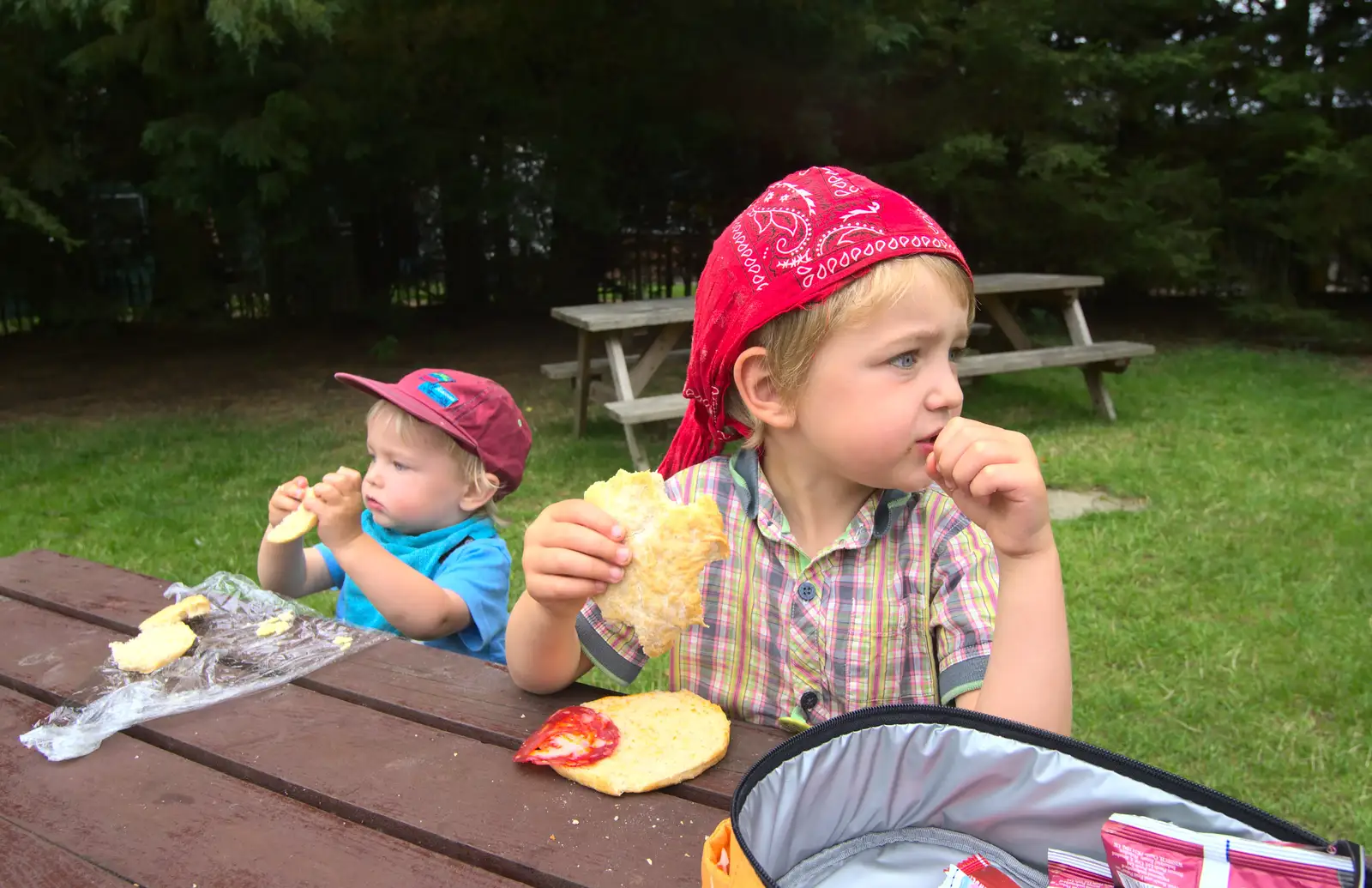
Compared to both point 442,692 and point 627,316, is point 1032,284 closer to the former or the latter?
point 627,316

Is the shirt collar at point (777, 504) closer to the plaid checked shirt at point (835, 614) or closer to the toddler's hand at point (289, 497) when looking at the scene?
the plaid checked shirt at point (835, 614)

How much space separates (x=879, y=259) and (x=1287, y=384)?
736cm

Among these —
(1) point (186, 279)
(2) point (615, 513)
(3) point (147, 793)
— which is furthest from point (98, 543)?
(1) point (186, 279)

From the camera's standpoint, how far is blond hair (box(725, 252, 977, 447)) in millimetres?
1393

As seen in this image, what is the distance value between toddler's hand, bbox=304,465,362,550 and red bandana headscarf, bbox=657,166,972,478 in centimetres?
68

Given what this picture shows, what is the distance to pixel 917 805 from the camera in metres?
1.14

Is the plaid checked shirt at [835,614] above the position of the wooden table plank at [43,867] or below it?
above

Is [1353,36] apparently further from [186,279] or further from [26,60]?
[186,279]

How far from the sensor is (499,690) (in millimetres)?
1522

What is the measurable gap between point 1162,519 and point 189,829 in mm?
4160

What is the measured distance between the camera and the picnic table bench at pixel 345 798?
1.10 meters

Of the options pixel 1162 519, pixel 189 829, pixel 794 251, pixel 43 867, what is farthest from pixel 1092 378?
pixel 43 867

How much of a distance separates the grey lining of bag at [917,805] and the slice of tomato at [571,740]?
301 mm

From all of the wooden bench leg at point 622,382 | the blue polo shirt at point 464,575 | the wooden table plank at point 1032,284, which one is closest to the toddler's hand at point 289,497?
the blue polo shirt at point 464,575
